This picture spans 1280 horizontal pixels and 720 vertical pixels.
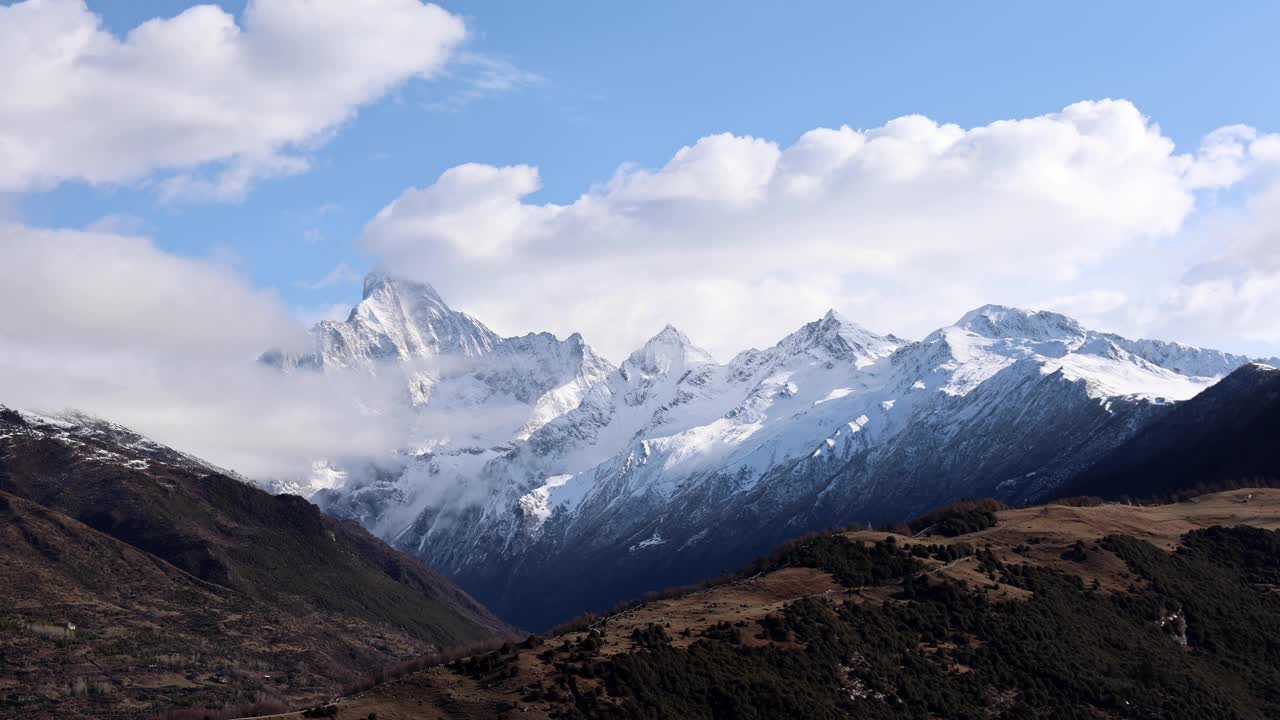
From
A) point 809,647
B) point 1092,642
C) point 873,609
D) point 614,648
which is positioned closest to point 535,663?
point 614,648

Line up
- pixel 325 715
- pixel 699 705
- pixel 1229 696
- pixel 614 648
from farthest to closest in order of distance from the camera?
pixel 1229 696
pixel 614 648
pixel 699 705
pixel 325 715

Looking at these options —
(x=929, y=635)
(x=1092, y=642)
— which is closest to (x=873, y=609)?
(x=929, y=635)

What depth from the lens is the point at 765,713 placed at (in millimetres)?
159500

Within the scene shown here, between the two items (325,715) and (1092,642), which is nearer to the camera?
(325,715)

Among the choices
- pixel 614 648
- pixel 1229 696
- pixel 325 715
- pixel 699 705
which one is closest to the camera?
pixel 325 715

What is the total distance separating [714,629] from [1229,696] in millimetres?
76888

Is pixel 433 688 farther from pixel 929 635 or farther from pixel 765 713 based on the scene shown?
pixel 929 635

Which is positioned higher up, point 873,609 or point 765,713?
point 873,609

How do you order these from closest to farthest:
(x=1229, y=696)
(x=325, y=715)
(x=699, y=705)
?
(x=325, y=715), (x=699, y=705), (x=1229, y=696)

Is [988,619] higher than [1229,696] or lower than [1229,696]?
higher

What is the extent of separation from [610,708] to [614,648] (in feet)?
63.8

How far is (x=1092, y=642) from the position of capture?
197500 millimetres

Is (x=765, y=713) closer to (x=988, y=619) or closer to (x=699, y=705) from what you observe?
(x=699, y=705)

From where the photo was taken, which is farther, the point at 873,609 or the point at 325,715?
the point at 873,609
